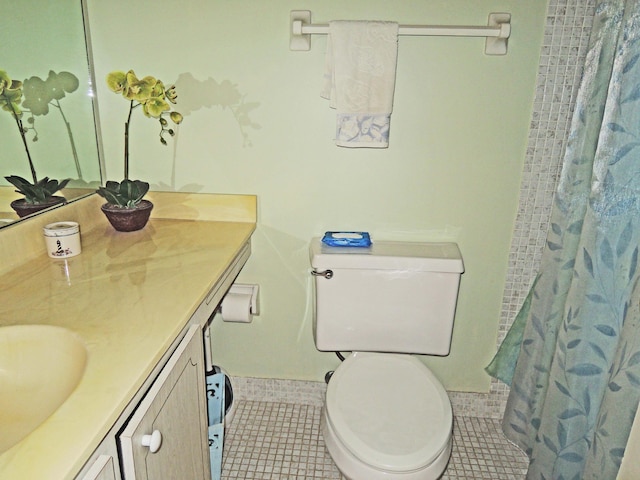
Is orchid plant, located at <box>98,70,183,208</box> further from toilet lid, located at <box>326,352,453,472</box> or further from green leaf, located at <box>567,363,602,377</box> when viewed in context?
green leaf, located at <box>567,363,602,377</box>

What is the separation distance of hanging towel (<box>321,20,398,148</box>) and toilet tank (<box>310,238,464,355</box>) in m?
0.39

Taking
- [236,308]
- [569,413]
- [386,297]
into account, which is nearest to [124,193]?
[236,308]

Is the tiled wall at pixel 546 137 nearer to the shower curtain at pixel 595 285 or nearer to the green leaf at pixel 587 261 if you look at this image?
the shower curtain at pixel 595 285

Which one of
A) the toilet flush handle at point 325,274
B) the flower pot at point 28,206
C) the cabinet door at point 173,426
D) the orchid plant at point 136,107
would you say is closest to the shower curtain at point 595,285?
the toilet flush handle at point 325,274

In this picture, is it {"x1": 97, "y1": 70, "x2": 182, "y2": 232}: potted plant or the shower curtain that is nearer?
the shower curtain

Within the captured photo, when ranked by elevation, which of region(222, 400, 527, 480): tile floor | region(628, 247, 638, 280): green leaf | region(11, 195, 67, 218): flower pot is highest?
region(11, 195, 67, 218): flower pot

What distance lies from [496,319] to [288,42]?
129cm

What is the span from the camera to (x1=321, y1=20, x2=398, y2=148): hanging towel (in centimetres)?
136

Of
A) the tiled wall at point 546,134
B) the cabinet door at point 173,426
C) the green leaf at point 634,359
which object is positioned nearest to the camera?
the cabinet door at point 173,426

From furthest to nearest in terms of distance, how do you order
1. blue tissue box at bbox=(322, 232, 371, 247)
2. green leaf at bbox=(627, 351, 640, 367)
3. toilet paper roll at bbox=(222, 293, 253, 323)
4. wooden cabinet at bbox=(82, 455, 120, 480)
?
1. toilet paper roll at bbox=(222, 293, 253, 323)
2. blue tissue box at bbox=(322, 232, 371, 247)
3. green leaf at bbox=(627, 351, 640, 367)
4. wooden cabinet at bbox=(82, 455, 120, 480)

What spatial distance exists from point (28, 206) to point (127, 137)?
41 cm

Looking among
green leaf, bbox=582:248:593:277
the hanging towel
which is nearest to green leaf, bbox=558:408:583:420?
green leaf, bbox=582:248:593:277

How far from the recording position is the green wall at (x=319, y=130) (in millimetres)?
1448

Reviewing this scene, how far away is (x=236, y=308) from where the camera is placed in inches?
64.6
